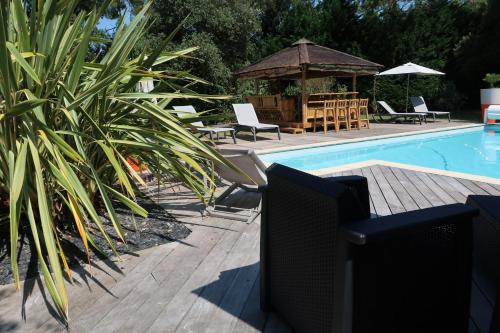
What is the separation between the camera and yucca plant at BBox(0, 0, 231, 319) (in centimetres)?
180

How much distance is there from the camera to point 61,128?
2.36m

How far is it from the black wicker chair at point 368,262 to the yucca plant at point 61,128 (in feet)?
3.17

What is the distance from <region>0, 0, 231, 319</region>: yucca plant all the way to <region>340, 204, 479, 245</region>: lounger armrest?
4.07 feet

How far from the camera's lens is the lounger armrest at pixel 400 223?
3.53 ft

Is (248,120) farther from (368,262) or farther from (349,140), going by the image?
(368,262)

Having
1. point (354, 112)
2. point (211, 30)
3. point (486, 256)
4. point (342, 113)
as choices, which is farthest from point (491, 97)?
point (486, 256)

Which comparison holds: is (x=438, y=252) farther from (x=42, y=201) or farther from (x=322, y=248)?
(x=42, y=201)

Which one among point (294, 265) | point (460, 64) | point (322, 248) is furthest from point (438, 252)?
point (460, 64)

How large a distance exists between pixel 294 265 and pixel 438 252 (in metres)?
0.52

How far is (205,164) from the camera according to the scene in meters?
3.15

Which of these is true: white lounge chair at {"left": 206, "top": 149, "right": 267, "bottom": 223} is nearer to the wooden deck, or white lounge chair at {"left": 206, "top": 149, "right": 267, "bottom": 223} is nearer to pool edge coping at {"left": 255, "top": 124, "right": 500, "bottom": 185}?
the wooden deck

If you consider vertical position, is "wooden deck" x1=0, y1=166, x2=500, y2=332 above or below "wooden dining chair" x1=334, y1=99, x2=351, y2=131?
below

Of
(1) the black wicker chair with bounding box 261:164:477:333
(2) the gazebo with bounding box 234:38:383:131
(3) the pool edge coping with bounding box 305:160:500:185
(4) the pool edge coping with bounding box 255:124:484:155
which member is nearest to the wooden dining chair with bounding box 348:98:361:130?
(2) the gazebo with bounding box 234:38:383:131

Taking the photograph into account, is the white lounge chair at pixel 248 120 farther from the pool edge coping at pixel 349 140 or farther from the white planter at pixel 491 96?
the white planter at pixel 491 96
